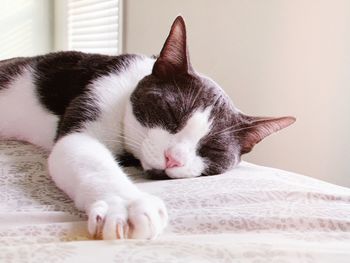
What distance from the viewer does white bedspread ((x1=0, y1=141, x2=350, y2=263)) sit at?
1.89 feet

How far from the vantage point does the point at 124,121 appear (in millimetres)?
1207

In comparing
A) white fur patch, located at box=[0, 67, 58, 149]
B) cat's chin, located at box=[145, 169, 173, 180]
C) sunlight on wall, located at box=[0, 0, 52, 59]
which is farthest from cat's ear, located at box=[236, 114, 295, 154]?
sunlight on wall, located at box=[0, 0, 52, 59]

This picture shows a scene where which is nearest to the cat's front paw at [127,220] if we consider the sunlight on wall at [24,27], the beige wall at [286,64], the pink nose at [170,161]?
the pink nose at [170,161]

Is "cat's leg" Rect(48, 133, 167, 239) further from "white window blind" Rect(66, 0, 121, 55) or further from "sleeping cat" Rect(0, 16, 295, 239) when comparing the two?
"white window blind" Rect(66, 0, 121, 55)

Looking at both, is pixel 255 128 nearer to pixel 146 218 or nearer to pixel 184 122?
pixel 184 122

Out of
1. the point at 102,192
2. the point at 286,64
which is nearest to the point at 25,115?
the point at 102,192

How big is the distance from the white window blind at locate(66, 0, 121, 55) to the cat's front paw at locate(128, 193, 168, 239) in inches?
89.4

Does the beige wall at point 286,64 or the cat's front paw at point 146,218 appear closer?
the cat's front paw at point 146,218

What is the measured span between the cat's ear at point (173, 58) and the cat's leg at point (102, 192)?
0.86 ft

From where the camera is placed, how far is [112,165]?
0.96 m

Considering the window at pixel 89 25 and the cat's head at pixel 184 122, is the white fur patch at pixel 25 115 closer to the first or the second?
the cat's head at pixel 184 122

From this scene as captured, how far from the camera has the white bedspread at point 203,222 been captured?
22.7 inches

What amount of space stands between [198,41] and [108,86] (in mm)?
1363

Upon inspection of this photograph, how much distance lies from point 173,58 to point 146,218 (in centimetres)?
63
